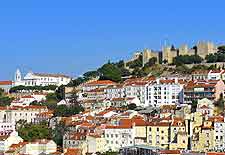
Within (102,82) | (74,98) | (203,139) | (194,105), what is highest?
(102,82)

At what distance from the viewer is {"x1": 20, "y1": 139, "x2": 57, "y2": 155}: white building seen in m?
42.0

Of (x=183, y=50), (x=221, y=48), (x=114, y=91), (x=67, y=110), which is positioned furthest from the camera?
(x=183, y=50)

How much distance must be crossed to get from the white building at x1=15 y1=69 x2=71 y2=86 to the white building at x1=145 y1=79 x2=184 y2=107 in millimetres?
23783

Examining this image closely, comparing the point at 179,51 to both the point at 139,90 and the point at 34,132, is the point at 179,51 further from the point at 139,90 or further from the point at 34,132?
the point at 34,132

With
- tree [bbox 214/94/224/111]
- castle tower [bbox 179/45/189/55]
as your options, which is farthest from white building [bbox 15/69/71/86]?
tree [bbox 214/94/224/111]

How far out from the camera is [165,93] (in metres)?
51.7

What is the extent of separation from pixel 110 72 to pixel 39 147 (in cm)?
2200

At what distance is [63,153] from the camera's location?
3994 centimetres

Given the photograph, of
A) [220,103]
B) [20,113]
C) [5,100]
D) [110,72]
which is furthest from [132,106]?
[5,100]

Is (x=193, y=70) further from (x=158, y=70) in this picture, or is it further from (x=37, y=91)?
(x=37, y=91)

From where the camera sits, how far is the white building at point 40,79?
75875 millimetres

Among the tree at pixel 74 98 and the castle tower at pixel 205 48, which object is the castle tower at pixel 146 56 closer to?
the castle tower at pixel 205 48

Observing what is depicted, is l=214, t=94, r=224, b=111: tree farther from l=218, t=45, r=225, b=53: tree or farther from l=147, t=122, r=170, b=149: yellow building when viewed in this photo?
l=218, t=45, r=225, b=53: tree

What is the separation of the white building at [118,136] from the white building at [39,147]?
3548mm
